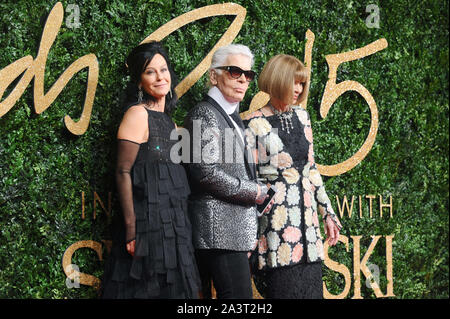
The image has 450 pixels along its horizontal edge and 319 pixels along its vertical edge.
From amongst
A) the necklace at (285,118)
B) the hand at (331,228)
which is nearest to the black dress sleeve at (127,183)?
the necklace at (285,118)

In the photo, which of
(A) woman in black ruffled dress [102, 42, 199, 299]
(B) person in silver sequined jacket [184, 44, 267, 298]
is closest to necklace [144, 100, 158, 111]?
(A) woman in black ruffled dress [102, 42, 199, 299]

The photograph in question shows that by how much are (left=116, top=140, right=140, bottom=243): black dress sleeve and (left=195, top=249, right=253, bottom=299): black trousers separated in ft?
1.50

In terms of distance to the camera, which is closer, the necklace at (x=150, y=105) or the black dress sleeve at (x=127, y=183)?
the black dress sleeve at (x=127, y=183)

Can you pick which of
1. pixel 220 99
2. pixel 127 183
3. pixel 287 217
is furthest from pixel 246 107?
pixel 127 183

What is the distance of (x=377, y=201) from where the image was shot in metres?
5.32

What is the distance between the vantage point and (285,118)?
4000mm

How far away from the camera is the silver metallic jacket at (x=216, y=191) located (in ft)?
11.8

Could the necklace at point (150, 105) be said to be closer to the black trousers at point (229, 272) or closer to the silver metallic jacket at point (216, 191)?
the silver metallic jacket at point (216, 191)

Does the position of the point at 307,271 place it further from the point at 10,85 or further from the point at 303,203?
the point at 10,85

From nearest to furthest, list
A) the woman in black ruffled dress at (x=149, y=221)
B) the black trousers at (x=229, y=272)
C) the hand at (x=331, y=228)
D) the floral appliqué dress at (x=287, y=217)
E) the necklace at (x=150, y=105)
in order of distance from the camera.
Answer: the woman in black ruffled dress at (x=149, y=221), the black trousers at (x=229, y=272), the necklace at (x=150, y=105), the floral appliqué dress at (x=287, y=217), the hand at (x=331, y=228)

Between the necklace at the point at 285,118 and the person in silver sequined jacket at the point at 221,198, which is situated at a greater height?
the necklace at the point at 285,118

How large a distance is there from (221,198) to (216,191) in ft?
0.20

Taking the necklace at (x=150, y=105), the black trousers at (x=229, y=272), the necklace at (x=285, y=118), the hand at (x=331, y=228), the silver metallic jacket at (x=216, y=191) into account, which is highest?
the necklace at (x=150, y=105)
